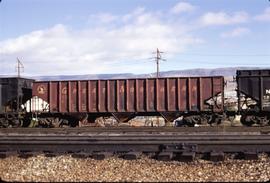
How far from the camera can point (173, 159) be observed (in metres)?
10.7

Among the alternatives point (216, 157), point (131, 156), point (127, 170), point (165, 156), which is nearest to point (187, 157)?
point (165, 156)

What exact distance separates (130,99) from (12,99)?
268 inches

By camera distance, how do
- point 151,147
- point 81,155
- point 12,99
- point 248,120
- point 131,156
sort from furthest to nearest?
1. point 12,99
2. point 248,120
3. point 151,147
4. point 81,155
5. point 131,156

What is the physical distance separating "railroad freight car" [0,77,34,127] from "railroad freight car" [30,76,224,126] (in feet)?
2.83

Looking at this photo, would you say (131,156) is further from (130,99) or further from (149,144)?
(130,99)

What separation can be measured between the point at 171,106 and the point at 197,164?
13.9m

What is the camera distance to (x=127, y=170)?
972cm

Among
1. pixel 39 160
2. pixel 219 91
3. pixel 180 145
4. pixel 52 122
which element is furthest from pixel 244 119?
pixel 39 160

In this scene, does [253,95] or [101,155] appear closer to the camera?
[101,155]

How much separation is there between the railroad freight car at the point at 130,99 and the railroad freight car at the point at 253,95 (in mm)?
1027

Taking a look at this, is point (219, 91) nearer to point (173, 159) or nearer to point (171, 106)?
point (171, 106)

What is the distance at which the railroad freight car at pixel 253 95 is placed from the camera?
73.8ft

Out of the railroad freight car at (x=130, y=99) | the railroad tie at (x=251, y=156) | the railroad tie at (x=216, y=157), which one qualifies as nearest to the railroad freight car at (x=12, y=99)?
the railroad freight car at (x=130, y=99)

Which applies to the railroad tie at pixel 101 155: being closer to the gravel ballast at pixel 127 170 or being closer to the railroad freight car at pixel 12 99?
the gravel ballast at pixel 127 170
